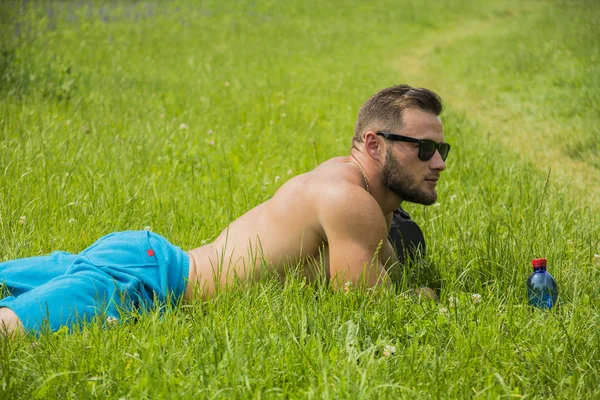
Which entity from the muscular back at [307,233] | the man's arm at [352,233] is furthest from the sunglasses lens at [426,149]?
the man's arm at [352,233]

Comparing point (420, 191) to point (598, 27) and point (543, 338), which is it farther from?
point (598, 27)

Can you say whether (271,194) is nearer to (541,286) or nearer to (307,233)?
(307,233)

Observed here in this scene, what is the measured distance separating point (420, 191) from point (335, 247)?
642 mm

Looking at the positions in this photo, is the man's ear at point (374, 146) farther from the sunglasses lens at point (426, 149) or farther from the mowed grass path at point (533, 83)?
the mowed grass path at point (533, 83)

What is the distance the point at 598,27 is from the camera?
52.7 feet

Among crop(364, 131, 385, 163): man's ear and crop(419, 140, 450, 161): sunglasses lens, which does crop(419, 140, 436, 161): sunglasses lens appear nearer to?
crop(419, 140, 450, 161): sunglasses lens

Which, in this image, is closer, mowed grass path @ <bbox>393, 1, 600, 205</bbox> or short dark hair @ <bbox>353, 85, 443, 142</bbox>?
short dark hair @ <bbox>353, 85, 443, 142</bbox>

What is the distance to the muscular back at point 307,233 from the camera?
3.50 meters

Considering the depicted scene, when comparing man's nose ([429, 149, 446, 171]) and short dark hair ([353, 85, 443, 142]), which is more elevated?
short dark hair ([353, 85, 443, 142])

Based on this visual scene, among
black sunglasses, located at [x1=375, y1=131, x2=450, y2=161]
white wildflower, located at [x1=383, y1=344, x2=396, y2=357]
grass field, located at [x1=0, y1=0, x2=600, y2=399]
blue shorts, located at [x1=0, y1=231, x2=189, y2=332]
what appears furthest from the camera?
black sunglasses, located at [x1=375, y1=131, x2=450, y2=161]

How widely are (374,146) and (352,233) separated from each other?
2.09ft

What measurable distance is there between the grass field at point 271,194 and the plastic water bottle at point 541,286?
0.28 feet

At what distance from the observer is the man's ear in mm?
3906

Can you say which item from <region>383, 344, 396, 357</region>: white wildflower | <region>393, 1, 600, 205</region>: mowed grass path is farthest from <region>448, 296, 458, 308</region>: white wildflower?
<region>393, 1, 600, 205</region>: mowed grass path
